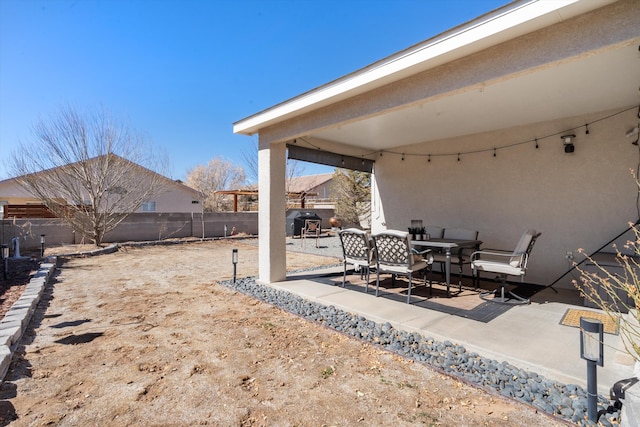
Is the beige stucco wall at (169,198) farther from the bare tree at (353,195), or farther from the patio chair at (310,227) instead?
the bare tree at (353,195)

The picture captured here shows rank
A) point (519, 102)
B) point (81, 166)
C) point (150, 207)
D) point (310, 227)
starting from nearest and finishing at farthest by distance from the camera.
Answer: point (519, 102)
point (81, 166)
point (310, 227)
point (150, 207)

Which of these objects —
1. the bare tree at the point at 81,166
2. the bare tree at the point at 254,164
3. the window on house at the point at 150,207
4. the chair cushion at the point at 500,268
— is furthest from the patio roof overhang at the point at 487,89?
the window on house at the point at 150,207

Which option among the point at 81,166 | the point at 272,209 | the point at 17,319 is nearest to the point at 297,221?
the point at 81,166

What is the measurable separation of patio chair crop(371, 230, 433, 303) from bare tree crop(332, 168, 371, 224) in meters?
10.9

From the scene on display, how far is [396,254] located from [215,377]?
2.75m

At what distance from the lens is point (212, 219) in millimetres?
14469

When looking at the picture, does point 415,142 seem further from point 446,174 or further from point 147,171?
point 147,171

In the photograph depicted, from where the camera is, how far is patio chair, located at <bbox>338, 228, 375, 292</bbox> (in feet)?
15.2

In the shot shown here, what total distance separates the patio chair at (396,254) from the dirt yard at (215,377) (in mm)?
1447

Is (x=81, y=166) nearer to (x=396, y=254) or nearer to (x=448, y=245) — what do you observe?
(x=396, y=254)

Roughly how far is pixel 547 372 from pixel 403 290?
8.36ft

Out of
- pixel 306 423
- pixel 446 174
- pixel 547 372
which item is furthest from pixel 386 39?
pixel 306 423

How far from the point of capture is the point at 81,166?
9969 millimetres

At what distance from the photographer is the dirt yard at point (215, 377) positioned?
6.63 ft
